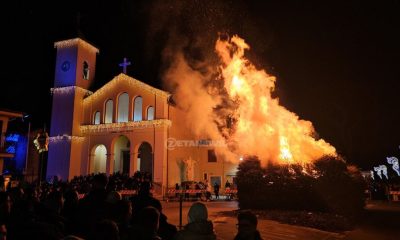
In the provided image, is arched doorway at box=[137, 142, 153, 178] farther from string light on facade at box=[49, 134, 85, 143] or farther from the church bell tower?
string light on facade at box=[49, 134, 85, 143]

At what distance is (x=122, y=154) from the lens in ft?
124

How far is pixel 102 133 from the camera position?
35.8 meters

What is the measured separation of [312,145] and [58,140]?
26305mm

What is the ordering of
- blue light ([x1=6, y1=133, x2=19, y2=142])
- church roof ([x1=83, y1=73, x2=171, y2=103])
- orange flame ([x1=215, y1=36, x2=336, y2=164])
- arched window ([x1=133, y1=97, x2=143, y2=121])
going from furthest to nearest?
1. blue light ([x1=6, y1=133, x2=19, y2=142])
2. arched window ([x1=133, y1=97, x2=143, y2=121])
3. church roof ([x1=83, y1=73, x2=171, y2=103])
4. orange flame ([x1=215, y1=36, x2=336, y2=164])

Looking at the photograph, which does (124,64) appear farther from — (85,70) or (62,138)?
(62,138)

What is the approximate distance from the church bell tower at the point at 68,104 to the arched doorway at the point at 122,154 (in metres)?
3.75

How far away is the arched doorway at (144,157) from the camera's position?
36.6m

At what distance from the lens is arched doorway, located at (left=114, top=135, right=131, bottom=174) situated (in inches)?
1460

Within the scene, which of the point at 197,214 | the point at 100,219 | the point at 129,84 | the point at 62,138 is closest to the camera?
the point at 197,214

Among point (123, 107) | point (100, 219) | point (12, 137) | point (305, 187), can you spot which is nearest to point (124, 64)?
point (123, 107)

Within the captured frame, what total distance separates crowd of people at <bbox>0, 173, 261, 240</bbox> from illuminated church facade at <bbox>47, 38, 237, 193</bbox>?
2689 cm

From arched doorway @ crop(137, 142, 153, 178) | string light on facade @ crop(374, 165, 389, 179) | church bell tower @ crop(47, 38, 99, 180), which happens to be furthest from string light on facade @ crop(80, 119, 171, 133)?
string light on facade @ crop(374, 165, 389, 179)

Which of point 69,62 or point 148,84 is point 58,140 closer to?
point 69,62

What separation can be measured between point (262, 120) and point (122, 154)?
20811mm
